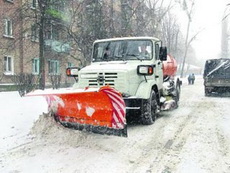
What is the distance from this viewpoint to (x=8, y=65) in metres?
22.7

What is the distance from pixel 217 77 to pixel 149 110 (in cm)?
1017

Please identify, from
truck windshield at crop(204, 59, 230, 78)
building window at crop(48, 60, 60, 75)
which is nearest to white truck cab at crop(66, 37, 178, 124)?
truck windshield at crop(204, 59, 230, 78)

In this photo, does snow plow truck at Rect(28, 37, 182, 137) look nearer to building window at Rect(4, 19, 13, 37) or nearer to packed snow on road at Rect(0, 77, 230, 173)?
packed snow on road at Rect(0, 77, 230, 173)

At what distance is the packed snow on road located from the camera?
4570 mm

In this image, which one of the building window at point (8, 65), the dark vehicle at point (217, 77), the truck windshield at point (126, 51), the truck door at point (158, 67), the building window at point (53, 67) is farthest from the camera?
the building window at point (53, 67)

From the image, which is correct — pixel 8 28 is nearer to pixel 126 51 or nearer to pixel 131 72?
pixel 126 51

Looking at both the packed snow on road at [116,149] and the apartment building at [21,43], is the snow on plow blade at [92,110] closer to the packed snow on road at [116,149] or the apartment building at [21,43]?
the packed snow on road at [116,149]

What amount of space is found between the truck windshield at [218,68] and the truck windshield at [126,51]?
9.44 meters

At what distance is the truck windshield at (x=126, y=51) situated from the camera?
816 centimetres

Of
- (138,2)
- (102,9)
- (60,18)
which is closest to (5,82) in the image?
(60,18)

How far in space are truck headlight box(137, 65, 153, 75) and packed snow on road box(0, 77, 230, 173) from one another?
1308mm

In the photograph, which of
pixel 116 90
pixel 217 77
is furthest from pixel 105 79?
pixel 217 77

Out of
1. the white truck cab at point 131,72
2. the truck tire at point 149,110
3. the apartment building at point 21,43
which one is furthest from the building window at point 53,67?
the truck tire at point 149,110

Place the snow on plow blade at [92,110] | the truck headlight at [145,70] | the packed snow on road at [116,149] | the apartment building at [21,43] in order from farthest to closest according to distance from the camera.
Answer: the apartment building at [21,43], the truck headlight at [145,70], the snow on plow blade at [92,110], the packed snow on road at [116,149]
